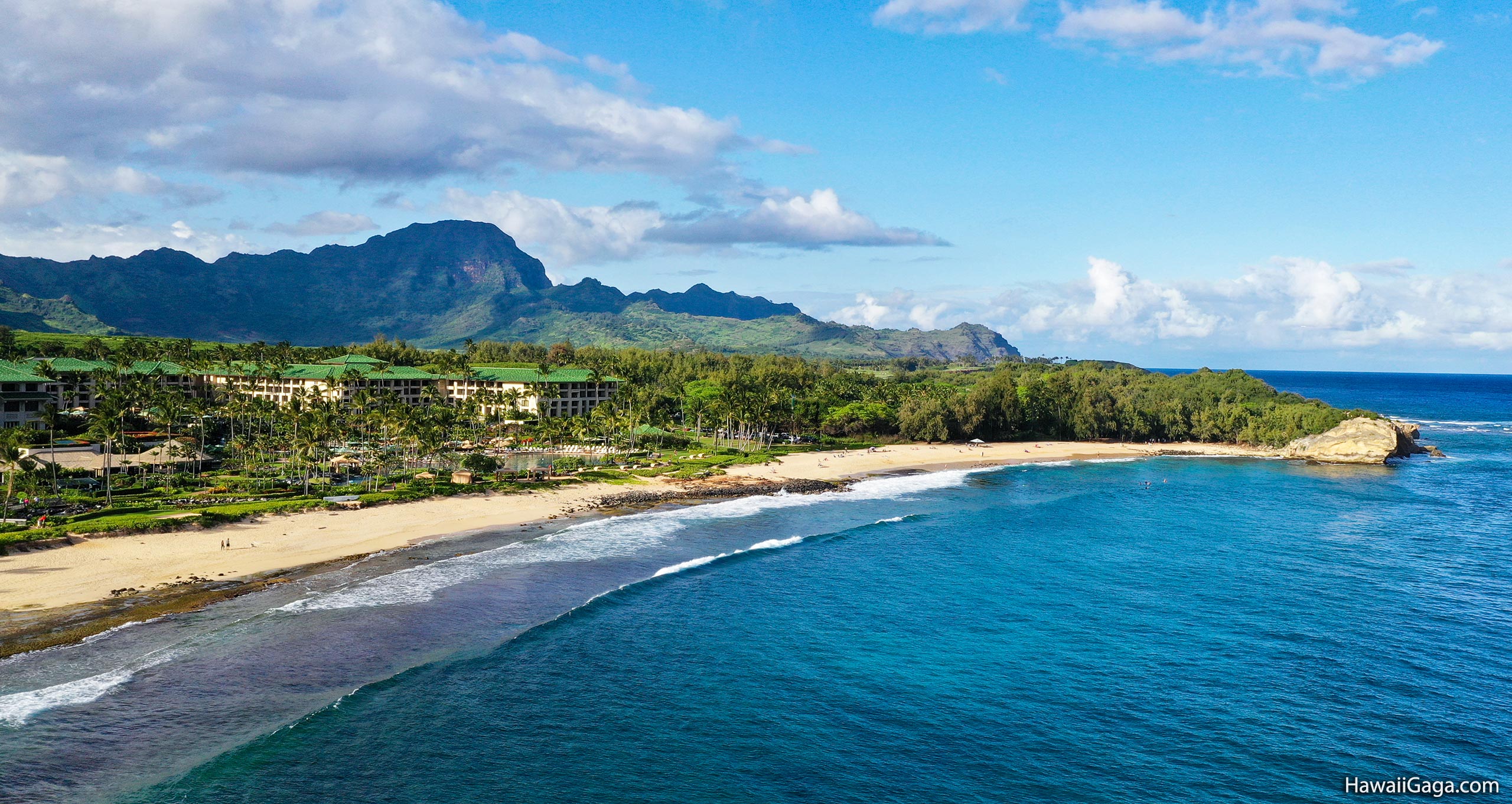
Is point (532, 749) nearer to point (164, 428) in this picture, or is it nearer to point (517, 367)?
point (164, 428)

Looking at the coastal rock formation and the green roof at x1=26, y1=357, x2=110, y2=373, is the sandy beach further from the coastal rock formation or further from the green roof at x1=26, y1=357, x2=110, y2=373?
the coastal rock formation

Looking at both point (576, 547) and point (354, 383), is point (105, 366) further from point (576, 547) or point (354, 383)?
point (576, 547)

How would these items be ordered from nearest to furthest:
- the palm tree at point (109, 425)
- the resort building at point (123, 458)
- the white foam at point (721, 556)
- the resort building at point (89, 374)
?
the white foam at point (721, 556) < the palm tree at point (109, 425) < the resort building at point (123, 458) < the resort building at point (89, 374)

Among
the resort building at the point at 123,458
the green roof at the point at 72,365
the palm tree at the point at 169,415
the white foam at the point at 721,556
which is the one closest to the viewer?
the white foam at the point at 721,556

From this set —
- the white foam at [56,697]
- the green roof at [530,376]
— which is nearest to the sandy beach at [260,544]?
the white foam at [56,697]

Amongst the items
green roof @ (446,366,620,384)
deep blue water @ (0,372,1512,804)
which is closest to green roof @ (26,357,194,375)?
green roof @ (446,366,620,384)

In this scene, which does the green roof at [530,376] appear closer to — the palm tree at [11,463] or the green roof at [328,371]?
the green roof at [328,371]

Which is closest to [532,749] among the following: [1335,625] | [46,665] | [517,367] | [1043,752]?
[1043,752]
